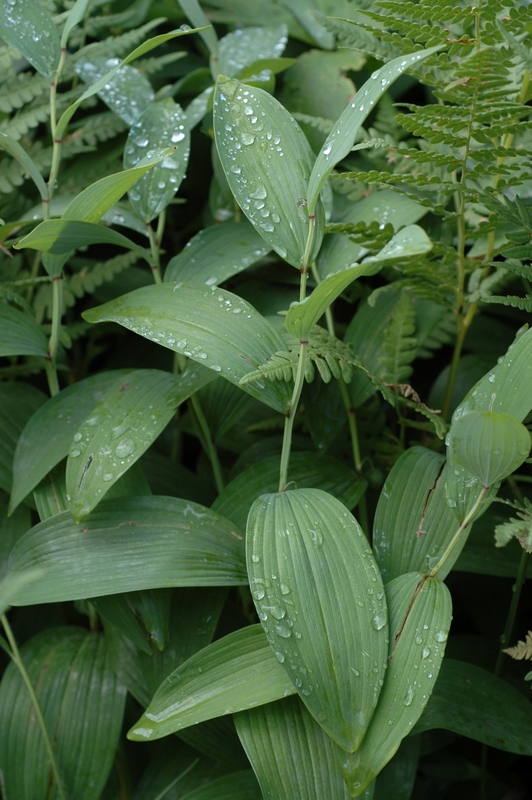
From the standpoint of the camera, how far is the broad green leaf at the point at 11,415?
2.34 feet

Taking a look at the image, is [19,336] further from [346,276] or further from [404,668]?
[404,668]

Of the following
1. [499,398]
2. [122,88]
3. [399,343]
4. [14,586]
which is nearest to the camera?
[14,586]

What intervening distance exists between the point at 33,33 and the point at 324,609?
26.1 inches

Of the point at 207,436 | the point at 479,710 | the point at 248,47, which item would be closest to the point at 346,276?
the point at 207,436

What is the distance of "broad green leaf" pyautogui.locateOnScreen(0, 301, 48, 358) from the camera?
2.14 feet

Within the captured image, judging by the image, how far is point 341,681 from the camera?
0.47 meters

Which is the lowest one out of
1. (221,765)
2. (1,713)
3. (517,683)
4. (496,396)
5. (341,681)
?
(517,683)

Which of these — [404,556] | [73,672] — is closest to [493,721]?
[404,556]

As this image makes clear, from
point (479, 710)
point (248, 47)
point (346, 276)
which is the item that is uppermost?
point (248, 47)

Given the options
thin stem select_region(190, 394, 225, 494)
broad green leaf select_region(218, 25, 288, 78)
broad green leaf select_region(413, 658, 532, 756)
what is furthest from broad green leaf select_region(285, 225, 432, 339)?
broad green leaf select_region(218, 25, 288, 78)

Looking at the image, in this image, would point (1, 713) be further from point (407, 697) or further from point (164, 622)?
point (407, 697)

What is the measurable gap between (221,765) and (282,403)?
41 centimetres

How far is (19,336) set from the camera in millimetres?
667

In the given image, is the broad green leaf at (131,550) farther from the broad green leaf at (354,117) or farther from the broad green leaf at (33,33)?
the broad green leaf at (33,33)
